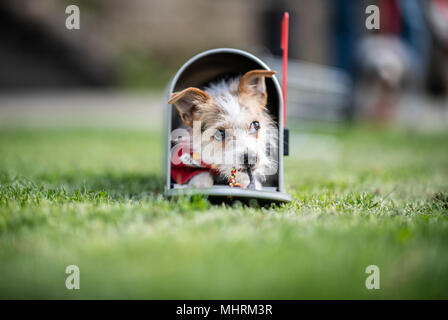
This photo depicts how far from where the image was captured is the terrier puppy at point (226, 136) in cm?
279

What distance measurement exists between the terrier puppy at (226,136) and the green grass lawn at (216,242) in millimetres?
278

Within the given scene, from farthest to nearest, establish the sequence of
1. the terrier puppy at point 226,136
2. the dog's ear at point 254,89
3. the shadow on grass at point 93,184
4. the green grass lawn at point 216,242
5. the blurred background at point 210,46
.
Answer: the blurred background at point 210,46
the shadow on grass at point 93,184
the dog's ear at point 254,89
the terrier puppy at point 226,136
the green grass lawn at point 216,242

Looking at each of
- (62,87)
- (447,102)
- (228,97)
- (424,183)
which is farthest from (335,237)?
(62,87)

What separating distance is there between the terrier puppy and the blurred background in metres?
2.56

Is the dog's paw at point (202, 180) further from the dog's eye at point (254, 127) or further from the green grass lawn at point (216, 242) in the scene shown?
the dog's eye at point (254, 127)

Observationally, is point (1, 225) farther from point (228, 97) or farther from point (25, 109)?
point (25, 109)

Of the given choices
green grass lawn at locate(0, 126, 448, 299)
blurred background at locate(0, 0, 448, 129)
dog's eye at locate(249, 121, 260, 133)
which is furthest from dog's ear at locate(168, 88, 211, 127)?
blurred background at locate(0, 0, 448, 129)

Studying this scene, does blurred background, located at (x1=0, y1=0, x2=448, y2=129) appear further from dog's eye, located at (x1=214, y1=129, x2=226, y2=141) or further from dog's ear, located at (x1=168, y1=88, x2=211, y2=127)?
dog's eye, located at (x1=214, y1=129, x2=226, y2=141)

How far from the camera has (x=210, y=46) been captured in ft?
58.0

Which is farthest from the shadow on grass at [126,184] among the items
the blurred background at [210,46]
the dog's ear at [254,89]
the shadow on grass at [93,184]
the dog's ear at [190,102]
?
the blurred background at [210,46]

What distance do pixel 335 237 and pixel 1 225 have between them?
6.21 feet

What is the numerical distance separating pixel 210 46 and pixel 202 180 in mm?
15639

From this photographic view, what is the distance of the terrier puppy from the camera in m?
2.79
